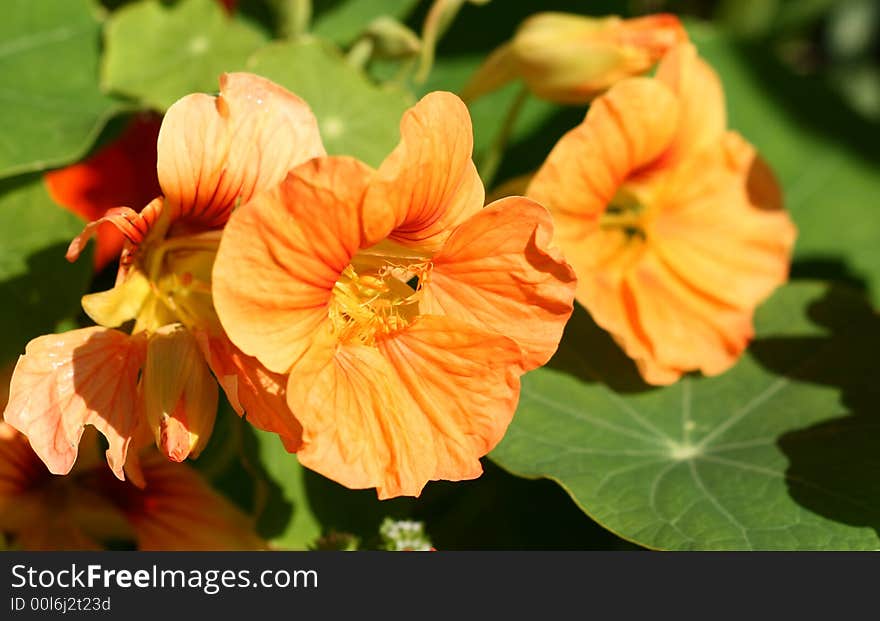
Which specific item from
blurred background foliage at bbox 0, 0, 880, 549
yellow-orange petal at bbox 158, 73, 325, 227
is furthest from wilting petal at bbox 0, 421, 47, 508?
yellow-orange petal at bbox 158, 73, 325, 227

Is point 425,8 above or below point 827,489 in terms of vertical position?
above

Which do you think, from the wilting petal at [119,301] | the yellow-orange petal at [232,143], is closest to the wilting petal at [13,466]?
the wilting petal at [119,301]

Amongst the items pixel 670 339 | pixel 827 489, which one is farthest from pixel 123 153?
pixel 827 489

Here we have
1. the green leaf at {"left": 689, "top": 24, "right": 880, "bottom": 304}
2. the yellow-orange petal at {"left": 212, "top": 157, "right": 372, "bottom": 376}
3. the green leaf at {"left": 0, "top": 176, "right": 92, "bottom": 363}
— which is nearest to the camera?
the yellow-orange petal at {"left": 212, "top": 157, "right": 372, "bottom": 376}

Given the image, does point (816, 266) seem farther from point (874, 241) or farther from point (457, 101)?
point (457, 101)

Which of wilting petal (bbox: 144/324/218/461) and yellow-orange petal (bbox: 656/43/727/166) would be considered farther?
yellow-orange petal (bbox: 656/43/727/166)

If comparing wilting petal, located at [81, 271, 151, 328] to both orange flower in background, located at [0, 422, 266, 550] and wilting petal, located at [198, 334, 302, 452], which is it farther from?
orange flower in background, located at [0, 422, 266, 550]

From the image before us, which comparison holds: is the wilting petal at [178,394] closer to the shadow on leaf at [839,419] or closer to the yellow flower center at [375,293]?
the yellow flower center at [375,293]

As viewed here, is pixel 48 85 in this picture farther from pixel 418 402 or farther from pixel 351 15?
pixel 418 402
